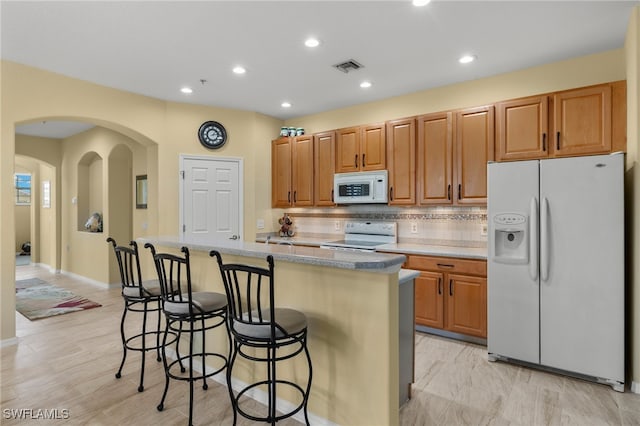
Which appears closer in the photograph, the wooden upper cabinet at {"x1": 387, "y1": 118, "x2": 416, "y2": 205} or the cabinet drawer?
the cabinet drawer

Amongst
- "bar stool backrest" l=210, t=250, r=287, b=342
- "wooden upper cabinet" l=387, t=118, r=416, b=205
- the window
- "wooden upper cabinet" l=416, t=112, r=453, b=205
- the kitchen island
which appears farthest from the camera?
the window

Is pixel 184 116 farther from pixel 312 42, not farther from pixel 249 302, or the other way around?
pixel 249 302

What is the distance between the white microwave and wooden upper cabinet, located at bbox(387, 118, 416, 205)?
0.11 meters

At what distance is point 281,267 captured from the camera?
7.72 feet

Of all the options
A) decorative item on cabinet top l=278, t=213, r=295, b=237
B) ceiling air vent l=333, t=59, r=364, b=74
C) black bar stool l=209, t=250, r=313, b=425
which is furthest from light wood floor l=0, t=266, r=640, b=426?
ceiling air vent l=333, t=59, r=364, b=74

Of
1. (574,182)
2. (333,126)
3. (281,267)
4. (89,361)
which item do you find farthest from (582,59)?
(89,361)

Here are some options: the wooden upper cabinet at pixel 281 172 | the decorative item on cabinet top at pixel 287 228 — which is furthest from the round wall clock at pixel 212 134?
the decorative item on cabinet top at pixel 287 228

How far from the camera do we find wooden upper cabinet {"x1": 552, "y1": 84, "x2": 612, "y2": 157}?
300 centimetres

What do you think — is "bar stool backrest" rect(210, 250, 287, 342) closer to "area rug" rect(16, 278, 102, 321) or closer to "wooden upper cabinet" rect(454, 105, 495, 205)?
"wooden upper cabinet" rect(454, 105, 495, 205)

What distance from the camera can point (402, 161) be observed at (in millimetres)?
4152

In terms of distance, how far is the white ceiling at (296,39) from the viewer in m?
Result: 2.53

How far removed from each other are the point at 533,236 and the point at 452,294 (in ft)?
3.23

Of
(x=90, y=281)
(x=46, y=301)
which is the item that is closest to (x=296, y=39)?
(x=46, y=301)

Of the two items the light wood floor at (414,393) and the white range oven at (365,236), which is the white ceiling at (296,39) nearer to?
the white range oven at (365,236)
